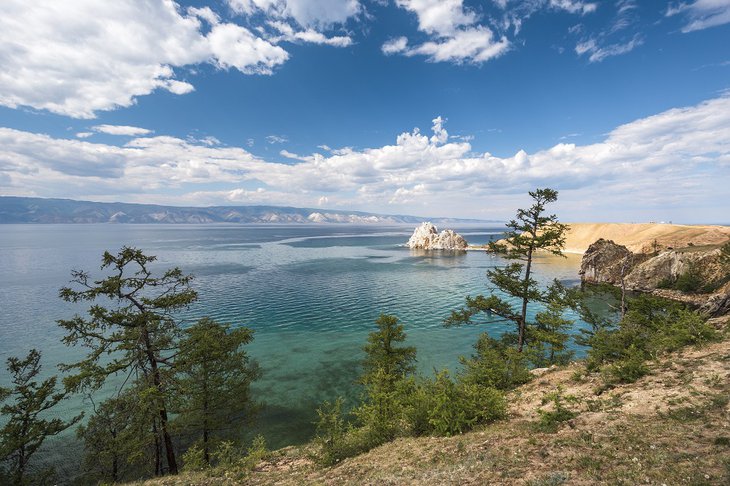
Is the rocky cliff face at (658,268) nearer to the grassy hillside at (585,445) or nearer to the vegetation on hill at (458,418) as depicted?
the vegetation on hill at (458,418)

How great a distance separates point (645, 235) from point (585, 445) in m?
171

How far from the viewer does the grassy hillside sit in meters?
7.88

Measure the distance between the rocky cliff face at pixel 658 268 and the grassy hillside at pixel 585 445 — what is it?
1585 inches

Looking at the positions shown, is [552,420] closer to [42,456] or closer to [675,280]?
[42,456]

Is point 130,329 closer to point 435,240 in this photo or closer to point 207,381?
point 207,381

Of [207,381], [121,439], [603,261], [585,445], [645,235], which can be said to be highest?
[645,235]

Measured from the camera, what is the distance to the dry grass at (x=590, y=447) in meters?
7.84

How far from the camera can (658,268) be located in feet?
218

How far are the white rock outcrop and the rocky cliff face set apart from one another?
8276 centimetres

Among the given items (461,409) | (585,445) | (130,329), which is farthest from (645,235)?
(130,329)

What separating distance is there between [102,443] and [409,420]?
20.3 metres

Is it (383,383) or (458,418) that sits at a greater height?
(458,418)

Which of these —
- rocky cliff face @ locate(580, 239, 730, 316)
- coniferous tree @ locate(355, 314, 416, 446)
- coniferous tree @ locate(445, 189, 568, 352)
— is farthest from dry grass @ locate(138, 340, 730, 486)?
rocky cliff face @ locate(580, 239, 730, 316)

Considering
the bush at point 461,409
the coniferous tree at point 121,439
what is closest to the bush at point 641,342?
the bush at point 461,409
